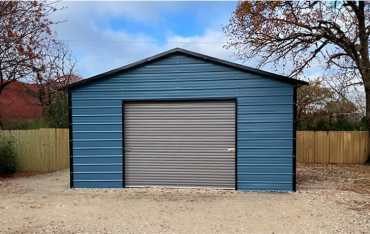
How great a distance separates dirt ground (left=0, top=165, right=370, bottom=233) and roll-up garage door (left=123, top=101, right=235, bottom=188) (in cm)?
42

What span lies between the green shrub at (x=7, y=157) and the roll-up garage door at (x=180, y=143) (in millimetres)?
5574

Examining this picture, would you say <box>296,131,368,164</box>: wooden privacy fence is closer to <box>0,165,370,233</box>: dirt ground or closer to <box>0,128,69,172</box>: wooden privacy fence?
<box>0,165,370,233</box>: dirt ground

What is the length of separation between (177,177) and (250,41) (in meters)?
7.70

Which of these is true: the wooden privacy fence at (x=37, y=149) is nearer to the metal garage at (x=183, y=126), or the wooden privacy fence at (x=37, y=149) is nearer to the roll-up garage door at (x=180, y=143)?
the metal garage at (x=183, y=126)

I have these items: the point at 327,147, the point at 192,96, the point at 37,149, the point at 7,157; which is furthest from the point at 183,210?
the point at 327,147

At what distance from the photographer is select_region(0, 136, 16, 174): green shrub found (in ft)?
44.5

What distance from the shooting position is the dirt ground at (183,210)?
6500 millimetres

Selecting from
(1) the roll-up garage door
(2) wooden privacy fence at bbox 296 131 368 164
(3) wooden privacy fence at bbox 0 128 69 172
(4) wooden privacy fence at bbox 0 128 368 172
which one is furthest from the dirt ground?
(2) wooden privacy fence at bbox 296 131 368 164

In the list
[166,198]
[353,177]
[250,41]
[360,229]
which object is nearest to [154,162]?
[166,198]

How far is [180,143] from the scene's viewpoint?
10.3m

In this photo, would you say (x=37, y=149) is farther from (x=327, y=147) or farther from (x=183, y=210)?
(x=327, y=147)

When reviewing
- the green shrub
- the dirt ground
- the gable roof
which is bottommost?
Result: the dirt ground

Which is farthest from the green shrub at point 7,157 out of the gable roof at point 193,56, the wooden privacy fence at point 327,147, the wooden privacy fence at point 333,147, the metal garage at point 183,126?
the wooden privacy fence at point 333,147

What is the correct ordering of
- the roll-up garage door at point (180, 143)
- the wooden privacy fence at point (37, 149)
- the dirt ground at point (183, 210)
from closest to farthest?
1. the dirt ground at point (183, 210)
2. the roll-up garage door at point (180, 143)
3. the wooden privacy fence at point (37, 149)
